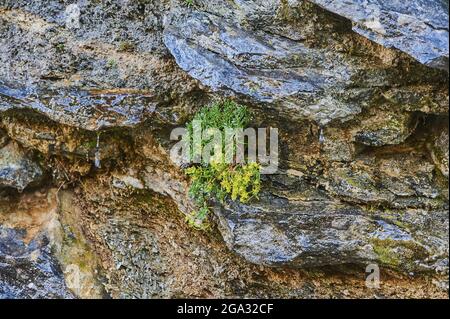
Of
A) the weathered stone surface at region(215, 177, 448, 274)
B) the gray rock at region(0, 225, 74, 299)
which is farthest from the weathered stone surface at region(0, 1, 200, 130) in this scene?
the gray rock at region(0, 225, 74, 299)

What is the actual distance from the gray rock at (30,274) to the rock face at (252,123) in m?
0.02

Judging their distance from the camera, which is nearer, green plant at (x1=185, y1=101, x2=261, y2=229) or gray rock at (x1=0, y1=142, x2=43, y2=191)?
green plant at (x1=185, y1=101, x2=261, y2=229)

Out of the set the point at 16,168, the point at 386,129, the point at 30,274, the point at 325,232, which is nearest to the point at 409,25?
the point at 386,129

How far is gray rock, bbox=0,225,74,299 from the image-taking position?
19.5ft

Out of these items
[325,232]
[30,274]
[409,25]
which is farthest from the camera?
[30,274]

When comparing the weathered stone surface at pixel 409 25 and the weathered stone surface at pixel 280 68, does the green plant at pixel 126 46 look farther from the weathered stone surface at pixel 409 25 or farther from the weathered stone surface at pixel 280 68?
the weathered stone surface at pixel 409 25

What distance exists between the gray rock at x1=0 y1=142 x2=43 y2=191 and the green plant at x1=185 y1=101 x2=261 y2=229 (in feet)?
6.52

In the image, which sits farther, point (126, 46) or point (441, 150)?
point (126, 46)

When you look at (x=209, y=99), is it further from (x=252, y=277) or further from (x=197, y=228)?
(x=252, y=277)

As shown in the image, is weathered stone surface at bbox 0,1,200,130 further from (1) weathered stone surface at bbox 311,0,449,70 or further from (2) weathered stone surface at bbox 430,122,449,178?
(2) weathered stone surface at bbox 430,122,449,178

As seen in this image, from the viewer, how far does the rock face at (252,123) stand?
4.84 metres

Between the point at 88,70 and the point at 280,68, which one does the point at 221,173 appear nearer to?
the point at 280,68

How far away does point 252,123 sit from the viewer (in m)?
5.29

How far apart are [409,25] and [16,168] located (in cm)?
443
